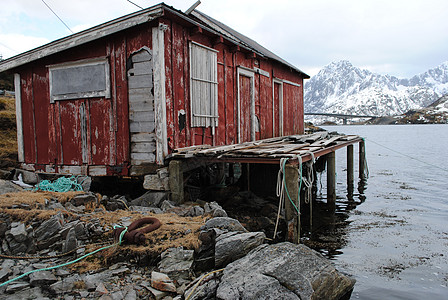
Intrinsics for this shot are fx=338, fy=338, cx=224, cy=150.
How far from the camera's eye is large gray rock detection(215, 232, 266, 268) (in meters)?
4.88

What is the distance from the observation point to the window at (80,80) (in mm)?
8375

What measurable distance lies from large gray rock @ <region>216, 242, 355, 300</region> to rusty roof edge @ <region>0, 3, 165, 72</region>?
215 inches

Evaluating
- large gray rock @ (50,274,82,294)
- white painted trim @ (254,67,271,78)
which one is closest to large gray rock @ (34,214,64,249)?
large gray rock @ (50,274,82,294)

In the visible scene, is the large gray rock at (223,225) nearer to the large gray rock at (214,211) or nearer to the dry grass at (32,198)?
the large gray rock at (214,211)

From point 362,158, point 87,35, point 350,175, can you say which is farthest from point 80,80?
point 362,158

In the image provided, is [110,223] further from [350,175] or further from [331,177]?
[350,175]

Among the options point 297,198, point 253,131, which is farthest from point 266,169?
point 297,198

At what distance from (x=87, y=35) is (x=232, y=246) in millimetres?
6151

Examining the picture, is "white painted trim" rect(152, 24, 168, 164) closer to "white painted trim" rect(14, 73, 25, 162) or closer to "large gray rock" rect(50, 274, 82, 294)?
"large gray rock" rect(50, 274, 82, 294)

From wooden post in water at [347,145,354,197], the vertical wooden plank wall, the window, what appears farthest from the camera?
wooden post in water at [347,145,354,197]

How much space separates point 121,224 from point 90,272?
1.37 meters

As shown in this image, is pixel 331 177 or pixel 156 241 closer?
pixel 156 241

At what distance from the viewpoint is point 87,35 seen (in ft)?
26.3

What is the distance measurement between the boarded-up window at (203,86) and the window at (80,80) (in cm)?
217
